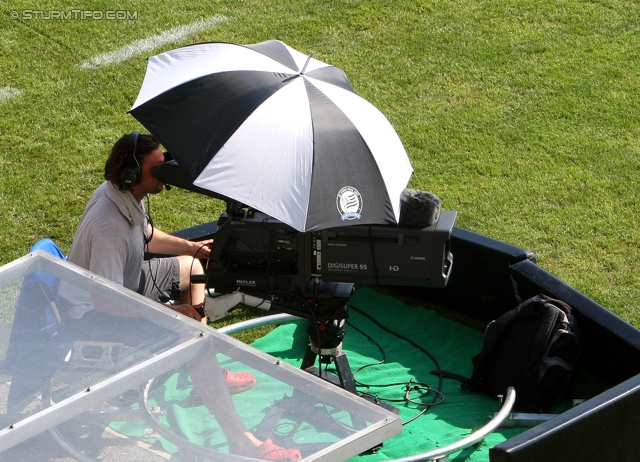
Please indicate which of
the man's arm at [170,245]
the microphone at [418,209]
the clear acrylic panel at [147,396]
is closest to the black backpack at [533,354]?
the microphone at [418,209]

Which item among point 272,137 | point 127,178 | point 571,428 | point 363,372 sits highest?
point 272,137

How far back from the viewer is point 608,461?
4.36 metres

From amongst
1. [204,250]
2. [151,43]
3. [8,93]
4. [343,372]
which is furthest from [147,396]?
[151,43]

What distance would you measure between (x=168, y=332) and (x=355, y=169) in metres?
1.22

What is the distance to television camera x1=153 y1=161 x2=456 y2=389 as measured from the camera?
14.6ft

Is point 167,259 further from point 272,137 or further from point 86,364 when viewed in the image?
point 86,364

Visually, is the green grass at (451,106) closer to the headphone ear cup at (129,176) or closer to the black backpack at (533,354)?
the black backpack at (533,354)

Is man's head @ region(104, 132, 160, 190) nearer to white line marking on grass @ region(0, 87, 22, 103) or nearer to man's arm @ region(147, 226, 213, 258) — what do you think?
man's arm @ region(147, 226, 213, 258)

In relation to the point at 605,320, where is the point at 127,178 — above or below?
above

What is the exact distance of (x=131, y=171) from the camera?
16.0 ft

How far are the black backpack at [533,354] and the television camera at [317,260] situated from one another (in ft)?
3.26

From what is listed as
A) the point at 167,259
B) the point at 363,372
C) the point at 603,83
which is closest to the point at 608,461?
the point at 363,372

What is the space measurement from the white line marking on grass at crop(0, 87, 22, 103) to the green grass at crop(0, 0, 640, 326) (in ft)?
0.36

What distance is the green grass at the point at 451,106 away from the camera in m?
7.69
